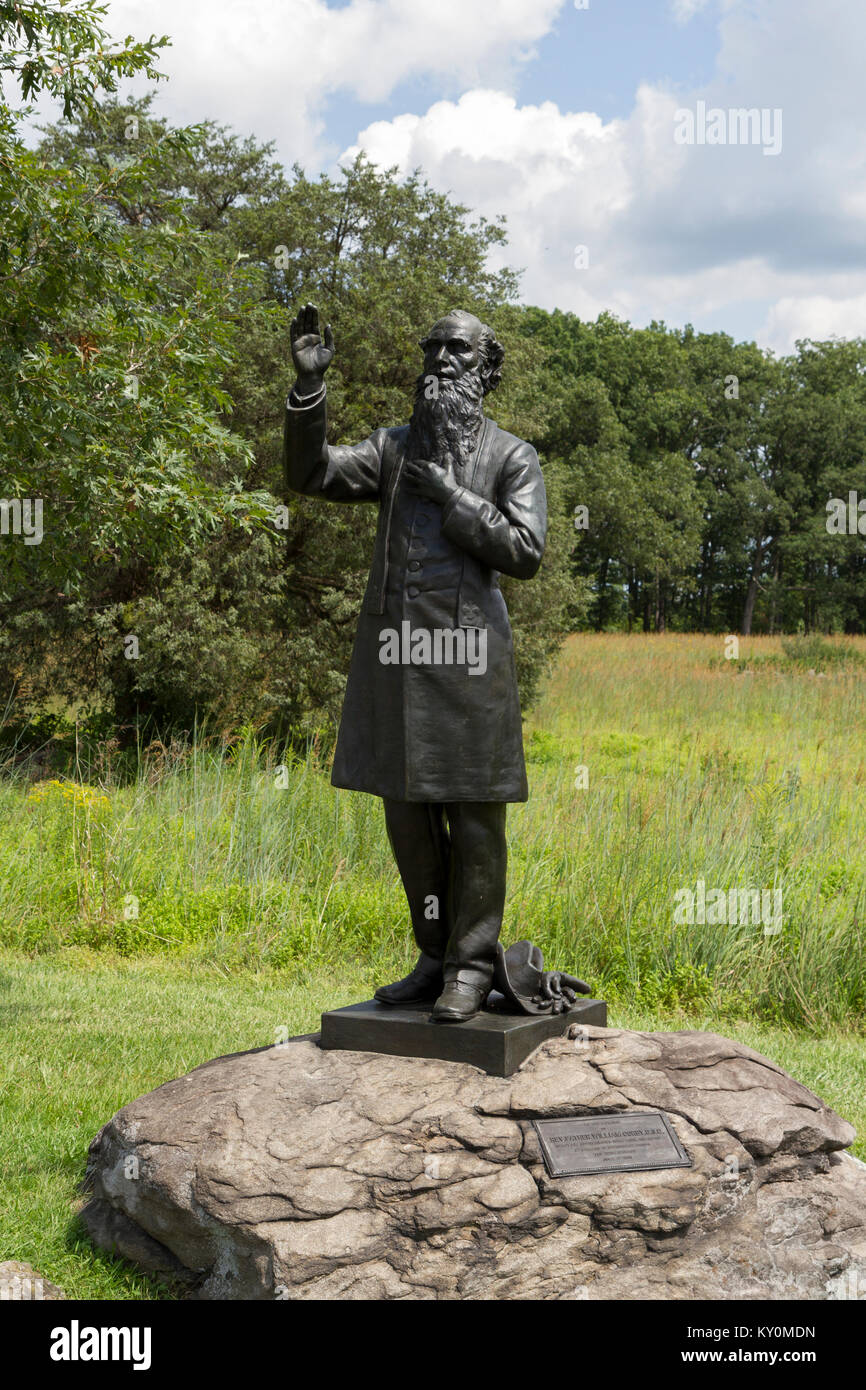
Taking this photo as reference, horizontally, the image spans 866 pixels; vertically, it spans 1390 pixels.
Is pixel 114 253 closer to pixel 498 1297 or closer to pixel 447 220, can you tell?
pixel 498 1297

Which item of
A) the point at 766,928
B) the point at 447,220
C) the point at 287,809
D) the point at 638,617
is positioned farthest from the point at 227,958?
the point at 638,617

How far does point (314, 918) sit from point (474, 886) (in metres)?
3.90

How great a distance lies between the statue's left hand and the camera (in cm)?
397

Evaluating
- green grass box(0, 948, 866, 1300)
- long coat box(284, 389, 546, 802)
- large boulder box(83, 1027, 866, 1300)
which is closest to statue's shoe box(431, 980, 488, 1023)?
large boulder box(83, 1027, 866, 1300)

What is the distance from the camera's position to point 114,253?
20.6ft

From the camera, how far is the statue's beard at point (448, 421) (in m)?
4.12

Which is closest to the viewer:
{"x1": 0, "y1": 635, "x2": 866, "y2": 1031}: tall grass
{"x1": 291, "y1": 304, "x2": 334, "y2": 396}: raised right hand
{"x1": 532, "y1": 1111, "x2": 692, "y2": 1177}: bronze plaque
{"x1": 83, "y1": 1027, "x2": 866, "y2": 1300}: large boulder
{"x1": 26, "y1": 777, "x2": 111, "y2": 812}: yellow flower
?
{"x1": 83, "y1": 1027, "x2": 866, "y2": 1300}: large boulder

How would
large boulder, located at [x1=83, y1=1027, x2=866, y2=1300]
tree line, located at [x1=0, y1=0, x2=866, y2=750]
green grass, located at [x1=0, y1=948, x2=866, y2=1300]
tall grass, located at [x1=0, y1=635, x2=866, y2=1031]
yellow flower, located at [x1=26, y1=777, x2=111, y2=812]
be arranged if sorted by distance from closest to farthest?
large boulder, located at [x1=83, y1=1027, x2=866, y2=1300] → green grass, located at [x1=0, y1=948, x2=866, y2=1300] → tree line, located at [x1=0, y1=0, x2=866, y2=750] → tall grass, located at [x1=0, y1=635, x2=866, y2=1031] → yellow flower, located at [x1=26, y1=777, x2=111, y2=812]

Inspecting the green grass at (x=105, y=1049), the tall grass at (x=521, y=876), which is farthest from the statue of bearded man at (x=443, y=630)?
the tall grass at (x=521, y=876)

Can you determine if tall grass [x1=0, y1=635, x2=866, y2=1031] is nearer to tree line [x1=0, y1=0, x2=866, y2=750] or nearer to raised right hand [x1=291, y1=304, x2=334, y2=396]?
tree line [x1=0, y1=0, x2=866, y2=750]

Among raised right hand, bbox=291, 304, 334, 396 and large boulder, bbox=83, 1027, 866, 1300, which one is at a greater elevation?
raised right hand, bbox=291, 304, 334, 396

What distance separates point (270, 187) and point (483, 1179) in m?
14.9

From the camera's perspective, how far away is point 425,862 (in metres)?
4.28

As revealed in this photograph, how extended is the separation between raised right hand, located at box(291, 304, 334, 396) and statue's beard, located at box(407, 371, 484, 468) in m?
0.35
